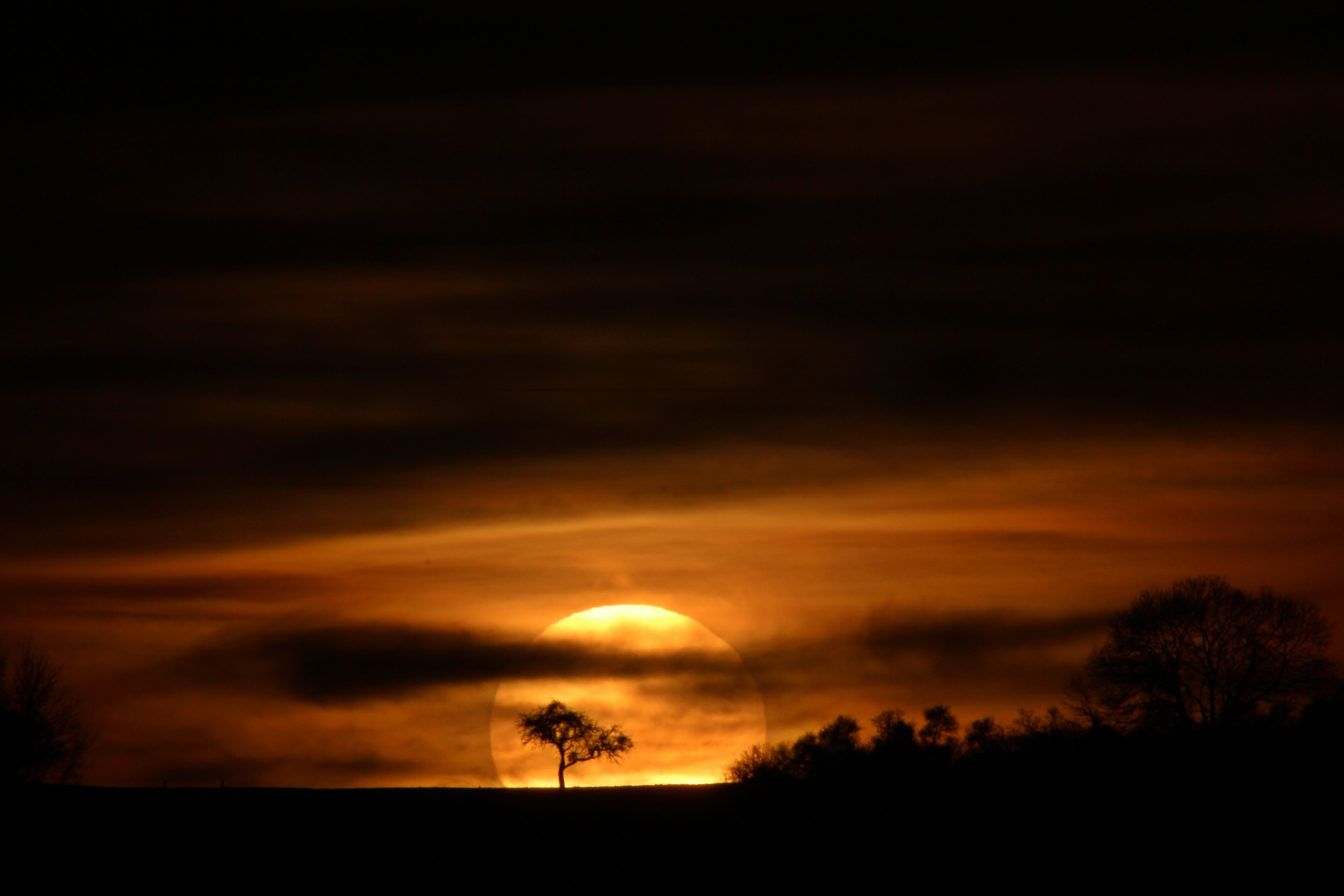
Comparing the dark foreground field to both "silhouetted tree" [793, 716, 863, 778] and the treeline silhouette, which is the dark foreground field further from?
"silhouetted tree" [793, 716, 863, 778]

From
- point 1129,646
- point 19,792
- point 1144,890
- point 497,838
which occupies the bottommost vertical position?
point 1144,890

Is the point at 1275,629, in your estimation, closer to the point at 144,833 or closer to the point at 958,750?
the point at 958,750

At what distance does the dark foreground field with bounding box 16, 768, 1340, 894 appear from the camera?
4116 centimetres

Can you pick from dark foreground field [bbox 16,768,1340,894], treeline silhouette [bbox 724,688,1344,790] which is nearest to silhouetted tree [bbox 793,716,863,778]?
treeline silhouette [bbox 724,688,1344,790]

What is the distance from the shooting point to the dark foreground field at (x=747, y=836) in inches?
1620

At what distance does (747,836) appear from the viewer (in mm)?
47719

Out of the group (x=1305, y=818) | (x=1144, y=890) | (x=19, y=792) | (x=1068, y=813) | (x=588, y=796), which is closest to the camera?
(x=1144, y=890)

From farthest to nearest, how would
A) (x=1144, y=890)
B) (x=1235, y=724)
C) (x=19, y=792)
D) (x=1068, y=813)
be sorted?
(x=1235, y=724), (x=19, y=792), (x=1068, y=813), (x=1144, y=890)

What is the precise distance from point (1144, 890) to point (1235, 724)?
36871 mm

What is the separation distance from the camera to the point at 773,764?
324 feet

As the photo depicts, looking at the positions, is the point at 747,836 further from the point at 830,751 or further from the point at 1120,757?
the point at 830,751

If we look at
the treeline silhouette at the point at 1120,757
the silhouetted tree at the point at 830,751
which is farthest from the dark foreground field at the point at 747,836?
the silhouetted tree at the point at 830,751

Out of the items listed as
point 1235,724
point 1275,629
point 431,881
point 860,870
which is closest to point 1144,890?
point 860,870

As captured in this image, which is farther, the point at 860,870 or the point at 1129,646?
the point at 1129,646
